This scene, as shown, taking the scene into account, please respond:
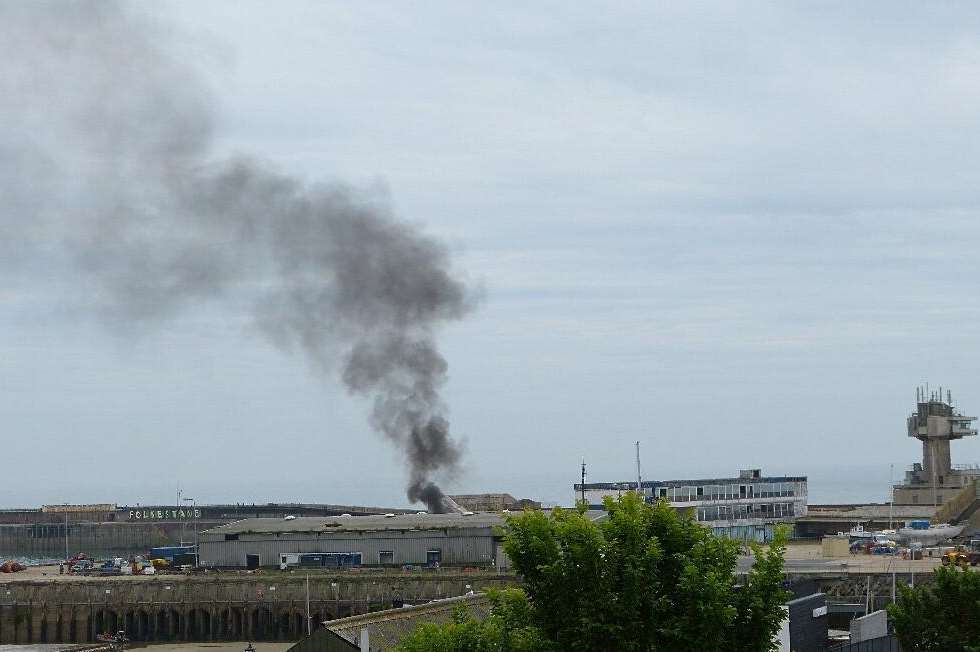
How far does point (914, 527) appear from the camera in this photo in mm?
117500

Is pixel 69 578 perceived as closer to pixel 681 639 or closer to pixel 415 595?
pixel 415 595

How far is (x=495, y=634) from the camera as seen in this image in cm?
3256

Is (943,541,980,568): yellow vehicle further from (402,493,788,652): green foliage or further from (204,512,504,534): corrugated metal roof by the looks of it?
(402,493,788,652): green foliage

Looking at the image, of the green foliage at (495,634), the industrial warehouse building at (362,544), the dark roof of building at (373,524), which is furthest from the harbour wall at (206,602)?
the green foliage at (495,634)

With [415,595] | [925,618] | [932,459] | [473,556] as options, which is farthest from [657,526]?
[932,459]

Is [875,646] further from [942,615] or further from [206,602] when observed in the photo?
[206,602]

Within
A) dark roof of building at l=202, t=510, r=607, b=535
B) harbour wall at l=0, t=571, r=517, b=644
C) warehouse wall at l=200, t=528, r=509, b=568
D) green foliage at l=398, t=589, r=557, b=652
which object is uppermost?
dark roof of building at l=202, t=510, r=607, b=535

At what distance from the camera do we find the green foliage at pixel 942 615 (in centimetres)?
3806

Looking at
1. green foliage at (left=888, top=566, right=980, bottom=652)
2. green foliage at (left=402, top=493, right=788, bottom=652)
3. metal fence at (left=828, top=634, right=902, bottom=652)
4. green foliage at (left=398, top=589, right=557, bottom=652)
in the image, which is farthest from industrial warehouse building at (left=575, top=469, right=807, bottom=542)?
green foliage at (left=402, top=493, right=788, bottom=652)

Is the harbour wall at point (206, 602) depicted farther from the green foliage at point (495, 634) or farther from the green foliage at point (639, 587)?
the green foliage at point (639, 587)

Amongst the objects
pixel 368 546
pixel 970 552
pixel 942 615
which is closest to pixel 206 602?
pixel 368 546

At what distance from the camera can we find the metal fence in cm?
4312

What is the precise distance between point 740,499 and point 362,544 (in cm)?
4465

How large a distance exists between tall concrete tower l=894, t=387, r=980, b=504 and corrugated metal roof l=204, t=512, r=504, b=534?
55107 millimetres
